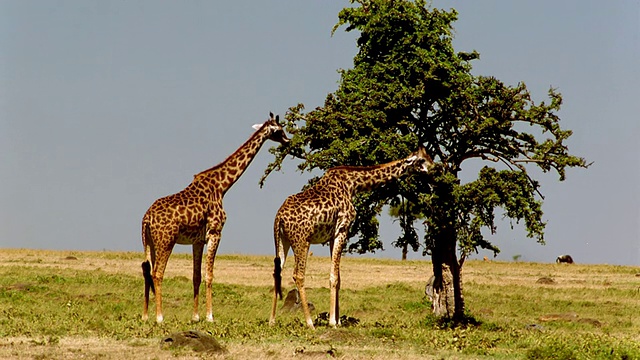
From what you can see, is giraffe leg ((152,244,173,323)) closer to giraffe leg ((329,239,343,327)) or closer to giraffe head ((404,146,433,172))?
giraffe leg ((329,239,343,327))

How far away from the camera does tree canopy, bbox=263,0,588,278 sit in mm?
31781

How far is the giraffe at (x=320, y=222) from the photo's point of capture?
88.8 ft

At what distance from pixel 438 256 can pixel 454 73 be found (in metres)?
5.96

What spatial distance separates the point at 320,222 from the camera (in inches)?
1078

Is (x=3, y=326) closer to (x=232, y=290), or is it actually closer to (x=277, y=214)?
(x=277, y=214)

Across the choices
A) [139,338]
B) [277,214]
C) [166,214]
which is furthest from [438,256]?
[139,338]

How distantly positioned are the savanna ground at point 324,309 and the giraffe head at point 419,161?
462 cm

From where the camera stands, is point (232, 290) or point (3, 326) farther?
point (232, 290)

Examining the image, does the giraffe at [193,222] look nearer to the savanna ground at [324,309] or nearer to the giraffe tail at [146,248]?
the giraffe tail at [146,248]

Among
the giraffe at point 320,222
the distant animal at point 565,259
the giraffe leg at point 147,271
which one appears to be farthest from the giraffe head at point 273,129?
the distant animal at point 565,259

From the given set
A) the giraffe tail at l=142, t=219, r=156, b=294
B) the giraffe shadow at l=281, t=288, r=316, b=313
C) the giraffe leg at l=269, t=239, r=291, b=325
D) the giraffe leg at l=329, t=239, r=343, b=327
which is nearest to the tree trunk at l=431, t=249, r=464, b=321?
the giraffe shadow at l=281, t=288, r=316, b=313

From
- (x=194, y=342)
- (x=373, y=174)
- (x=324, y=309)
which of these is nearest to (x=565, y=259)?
(x=324, y=309)

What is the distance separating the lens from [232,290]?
4128 centimetres

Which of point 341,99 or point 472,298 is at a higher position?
point 341,99
